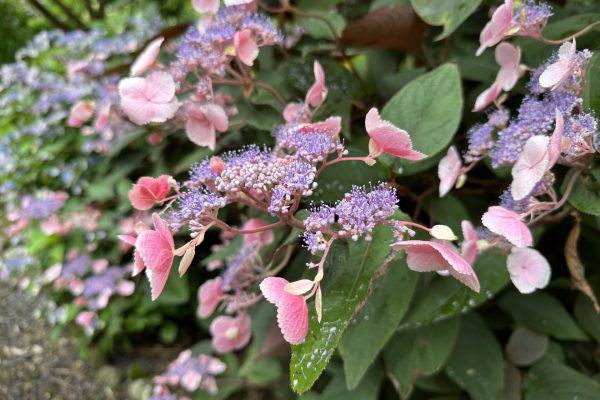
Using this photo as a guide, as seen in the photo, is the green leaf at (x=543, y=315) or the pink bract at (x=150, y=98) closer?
the pink bract at (x=150, y=98)

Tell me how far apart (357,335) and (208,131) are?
0.31 meters

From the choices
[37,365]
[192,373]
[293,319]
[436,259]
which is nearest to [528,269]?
[436,259]

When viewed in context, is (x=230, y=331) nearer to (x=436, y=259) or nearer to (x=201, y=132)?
(x=201, y=132)

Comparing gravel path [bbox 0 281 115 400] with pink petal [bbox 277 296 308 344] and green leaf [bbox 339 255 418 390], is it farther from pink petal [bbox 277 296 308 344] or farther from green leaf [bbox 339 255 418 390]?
pink petal [bbox 277 296 308 344]

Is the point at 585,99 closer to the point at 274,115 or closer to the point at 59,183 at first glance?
the point at 274,115

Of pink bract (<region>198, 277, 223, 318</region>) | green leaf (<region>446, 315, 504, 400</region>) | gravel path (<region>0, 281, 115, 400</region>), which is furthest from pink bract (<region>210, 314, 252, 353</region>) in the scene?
gravel path (<region>0, 281, 115, 400</region>)

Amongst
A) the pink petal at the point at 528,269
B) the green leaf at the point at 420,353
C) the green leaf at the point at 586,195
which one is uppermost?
the green leaf at the point at 586,195

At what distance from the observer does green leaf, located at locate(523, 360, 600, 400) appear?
784mm

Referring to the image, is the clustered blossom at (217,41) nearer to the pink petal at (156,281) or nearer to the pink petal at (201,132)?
the pink petal at (201,132)

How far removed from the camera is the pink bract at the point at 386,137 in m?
0.49

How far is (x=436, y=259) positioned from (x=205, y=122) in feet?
1.09

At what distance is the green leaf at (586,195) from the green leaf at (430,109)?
146mm

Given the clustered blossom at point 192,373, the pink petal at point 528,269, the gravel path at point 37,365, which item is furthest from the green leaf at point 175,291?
the pink petal at point 528,269

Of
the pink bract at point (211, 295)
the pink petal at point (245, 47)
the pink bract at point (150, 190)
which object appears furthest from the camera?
the pink bract at point (211, 295)
